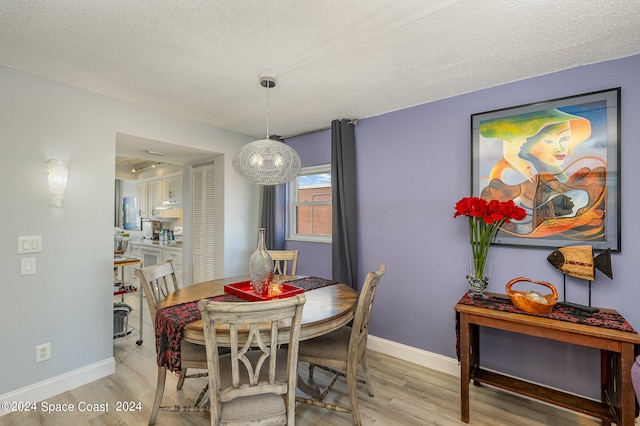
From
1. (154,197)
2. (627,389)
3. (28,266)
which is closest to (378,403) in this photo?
(627,389)

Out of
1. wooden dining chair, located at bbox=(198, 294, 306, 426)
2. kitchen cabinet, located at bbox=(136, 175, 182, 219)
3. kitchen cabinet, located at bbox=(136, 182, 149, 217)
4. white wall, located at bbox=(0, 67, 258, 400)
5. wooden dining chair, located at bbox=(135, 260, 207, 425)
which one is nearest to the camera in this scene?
wooden dining chair, located at bbox=(198, 294, 306, 426)

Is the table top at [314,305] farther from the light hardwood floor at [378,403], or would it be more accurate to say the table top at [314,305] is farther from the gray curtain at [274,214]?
the gray curtain at [274,214]

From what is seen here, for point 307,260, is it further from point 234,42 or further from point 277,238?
point 234,42

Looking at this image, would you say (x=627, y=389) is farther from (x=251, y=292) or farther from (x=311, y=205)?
(x=311, y=205)

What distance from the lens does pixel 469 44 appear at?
1877 millimetres

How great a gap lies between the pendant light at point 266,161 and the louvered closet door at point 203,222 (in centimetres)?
187

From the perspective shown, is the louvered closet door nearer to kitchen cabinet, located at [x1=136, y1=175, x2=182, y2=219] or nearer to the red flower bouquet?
kitchen cabinet, located at [x1=136, y1=175, x2=182, y2=219]

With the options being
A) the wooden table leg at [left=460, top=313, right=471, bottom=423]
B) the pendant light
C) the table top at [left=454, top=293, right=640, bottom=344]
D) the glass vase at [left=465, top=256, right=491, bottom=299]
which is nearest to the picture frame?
the glass vase at [left=465, top=256, right=491, bottom=299]

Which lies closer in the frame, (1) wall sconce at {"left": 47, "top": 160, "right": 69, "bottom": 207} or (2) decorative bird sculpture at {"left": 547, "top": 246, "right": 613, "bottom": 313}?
(2) decorative bird sculpture at {"left": 547, "top": 246, "right": 613, "bottom": 313}

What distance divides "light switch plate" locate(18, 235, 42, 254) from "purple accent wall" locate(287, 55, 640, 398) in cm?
256

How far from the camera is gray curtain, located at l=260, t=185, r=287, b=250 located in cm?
386

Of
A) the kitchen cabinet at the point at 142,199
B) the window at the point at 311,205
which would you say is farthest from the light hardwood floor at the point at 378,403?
the kitchen cabinet at the point at 142,199

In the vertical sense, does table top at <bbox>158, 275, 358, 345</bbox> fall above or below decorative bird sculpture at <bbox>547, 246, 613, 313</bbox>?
below

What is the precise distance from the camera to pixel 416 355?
2816 millimetres
